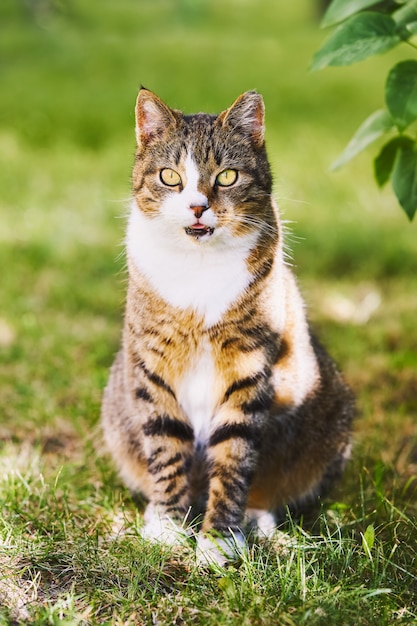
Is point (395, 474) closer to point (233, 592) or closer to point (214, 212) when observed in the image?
point (233, 592)

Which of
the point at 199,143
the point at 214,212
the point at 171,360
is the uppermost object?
the point at 199,143

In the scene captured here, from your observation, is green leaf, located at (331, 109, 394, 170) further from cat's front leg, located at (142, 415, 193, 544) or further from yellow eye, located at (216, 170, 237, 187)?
cat's front leg, located at (142, 415, 193, 544)

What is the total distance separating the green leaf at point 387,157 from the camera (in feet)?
8.02

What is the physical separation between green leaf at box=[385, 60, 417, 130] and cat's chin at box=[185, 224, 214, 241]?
575 millimetres

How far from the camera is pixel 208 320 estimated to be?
226 centimetres

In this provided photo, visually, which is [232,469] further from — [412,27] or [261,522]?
[412,27]

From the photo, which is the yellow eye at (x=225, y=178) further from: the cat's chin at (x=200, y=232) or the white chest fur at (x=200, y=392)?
the white chest fur at (x=200, y=392)

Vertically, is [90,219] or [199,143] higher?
[199,143]

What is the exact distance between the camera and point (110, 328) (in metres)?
4.09

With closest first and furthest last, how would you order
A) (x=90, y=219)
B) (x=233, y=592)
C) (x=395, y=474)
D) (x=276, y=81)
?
(x=233, y=592) < (x=395, y=474) < (x=90, y=219) < (x=276, y=81)

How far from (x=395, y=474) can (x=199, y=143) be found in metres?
1.38

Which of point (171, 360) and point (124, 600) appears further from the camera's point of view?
point (171, 360)

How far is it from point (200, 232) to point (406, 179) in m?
0.64

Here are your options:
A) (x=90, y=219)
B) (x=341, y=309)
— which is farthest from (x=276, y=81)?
(x=341, y=309)
